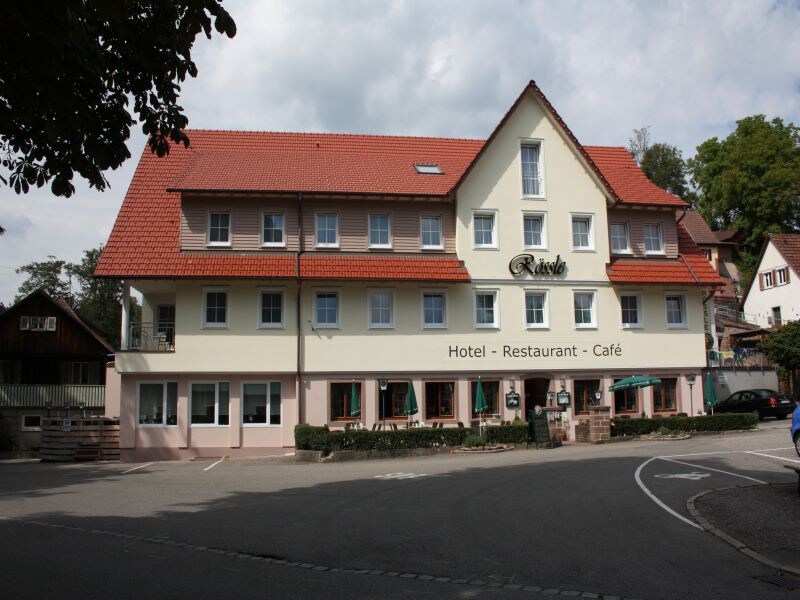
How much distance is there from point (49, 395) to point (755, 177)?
53724 mm

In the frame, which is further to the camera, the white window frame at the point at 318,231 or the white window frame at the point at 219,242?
the white window frame at the point at 318,231

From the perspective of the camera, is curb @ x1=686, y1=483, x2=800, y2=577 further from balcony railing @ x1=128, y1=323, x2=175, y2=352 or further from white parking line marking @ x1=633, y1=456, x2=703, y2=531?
balcony railing @ x1=128, y1=323, x2=175, y2=352

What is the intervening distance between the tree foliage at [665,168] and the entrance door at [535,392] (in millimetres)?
46255

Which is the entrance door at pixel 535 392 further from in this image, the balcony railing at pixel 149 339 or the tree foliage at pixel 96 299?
the tree foliage at pixel 96 299

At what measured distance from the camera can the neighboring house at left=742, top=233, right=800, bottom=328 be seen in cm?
5241

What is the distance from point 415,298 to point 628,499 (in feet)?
55.7

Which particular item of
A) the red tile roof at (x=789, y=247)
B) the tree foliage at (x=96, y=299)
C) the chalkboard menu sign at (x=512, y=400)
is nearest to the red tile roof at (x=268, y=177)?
the chalkboard menu sign at (x=512, y=400)

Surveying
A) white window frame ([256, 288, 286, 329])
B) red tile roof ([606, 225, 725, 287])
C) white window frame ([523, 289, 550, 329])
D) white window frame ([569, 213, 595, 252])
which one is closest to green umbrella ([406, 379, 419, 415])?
white window frame ([256, 288, 286, 329])

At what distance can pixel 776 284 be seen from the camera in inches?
2147

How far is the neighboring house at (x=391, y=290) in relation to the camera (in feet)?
91.9

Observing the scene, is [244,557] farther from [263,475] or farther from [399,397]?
[399,397]

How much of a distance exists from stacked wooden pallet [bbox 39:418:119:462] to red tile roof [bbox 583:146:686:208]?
22.2 metres

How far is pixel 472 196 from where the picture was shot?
30438mm

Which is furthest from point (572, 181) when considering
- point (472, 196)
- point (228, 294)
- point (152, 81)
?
point (152, 81)
